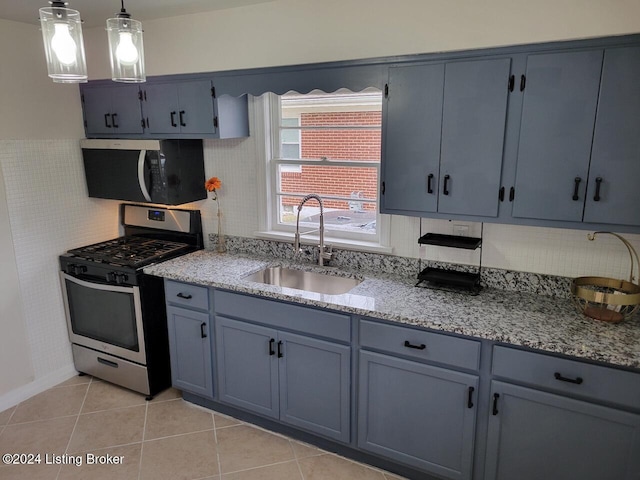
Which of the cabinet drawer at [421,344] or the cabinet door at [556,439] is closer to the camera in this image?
the cabinet door at [556,439]

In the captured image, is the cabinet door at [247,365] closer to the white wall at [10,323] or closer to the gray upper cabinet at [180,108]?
the gray upper cabinet at [180,108]

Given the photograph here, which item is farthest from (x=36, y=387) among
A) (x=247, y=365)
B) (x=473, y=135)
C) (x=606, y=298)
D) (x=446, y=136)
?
(x=606, y=298)

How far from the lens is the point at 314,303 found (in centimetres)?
240

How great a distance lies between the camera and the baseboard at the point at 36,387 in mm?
3119

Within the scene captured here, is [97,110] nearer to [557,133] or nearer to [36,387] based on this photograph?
[36,387]

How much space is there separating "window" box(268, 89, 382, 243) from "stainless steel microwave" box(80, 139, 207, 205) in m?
0.58

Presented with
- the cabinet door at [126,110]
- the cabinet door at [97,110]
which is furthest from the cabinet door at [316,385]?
the cabinet door at [97,110]

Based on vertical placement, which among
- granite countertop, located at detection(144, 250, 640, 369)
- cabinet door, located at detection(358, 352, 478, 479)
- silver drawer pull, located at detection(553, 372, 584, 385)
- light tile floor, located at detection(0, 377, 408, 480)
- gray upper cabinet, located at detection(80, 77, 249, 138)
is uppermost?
gray upper cabinet, located at detection(80, 77, 249, 138)

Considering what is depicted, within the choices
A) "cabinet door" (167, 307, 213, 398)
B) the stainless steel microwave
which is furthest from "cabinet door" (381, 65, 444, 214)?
the stainless steel microwave

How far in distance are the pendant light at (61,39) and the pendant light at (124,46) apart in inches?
5.2

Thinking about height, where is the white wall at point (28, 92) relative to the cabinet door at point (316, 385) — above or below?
above

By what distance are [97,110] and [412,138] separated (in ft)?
7.49

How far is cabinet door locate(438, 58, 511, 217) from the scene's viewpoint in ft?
7.02

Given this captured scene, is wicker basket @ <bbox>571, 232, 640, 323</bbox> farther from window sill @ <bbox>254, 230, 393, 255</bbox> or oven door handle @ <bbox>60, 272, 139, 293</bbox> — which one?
oven door handle @ <bbox>60, 272, 139, 293</bbox>
